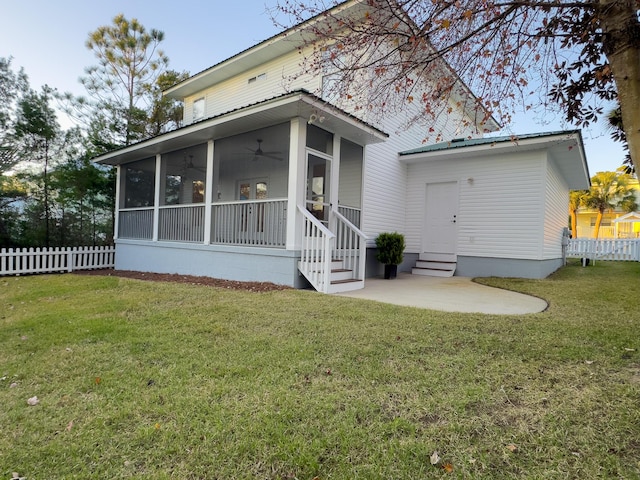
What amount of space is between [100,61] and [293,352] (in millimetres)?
17429

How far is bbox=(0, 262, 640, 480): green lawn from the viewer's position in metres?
1.72

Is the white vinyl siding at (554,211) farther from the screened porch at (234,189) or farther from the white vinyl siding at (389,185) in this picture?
the screened porch at (234,189)

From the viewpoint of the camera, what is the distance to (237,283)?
717 cm

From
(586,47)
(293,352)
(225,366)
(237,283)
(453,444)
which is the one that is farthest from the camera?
(237,283)

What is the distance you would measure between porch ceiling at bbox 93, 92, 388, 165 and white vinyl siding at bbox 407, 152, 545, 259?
10.7 ft

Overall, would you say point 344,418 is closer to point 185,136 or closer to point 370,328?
point 370,328

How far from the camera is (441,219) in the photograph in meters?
10.5

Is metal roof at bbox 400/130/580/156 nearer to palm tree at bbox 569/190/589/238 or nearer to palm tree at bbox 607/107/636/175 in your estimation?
palm tree at bbox 607/107/636/175

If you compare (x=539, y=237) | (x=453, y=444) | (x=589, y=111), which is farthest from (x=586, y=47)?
(x=539, y=237)

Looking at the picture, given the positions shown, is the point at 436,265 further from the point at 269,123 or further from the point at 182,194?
the point at 182,194

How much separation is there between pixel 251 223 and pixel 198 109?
889 centimetres

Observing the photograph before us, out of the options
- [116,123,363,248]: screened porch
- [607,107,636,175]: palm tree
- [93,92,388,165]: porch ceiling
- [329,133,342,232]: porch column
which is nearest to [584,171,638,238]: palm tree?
[116,123,363,248]: screened porch

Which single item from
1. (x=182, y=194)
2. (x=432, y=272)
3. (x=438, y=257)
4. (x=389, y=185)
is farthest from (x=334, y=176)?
(x=182, y=194)

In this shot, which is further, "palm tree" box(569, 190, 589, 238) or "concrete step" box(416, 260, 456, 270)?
"palm tree" box(569, 190, 589, 238)
